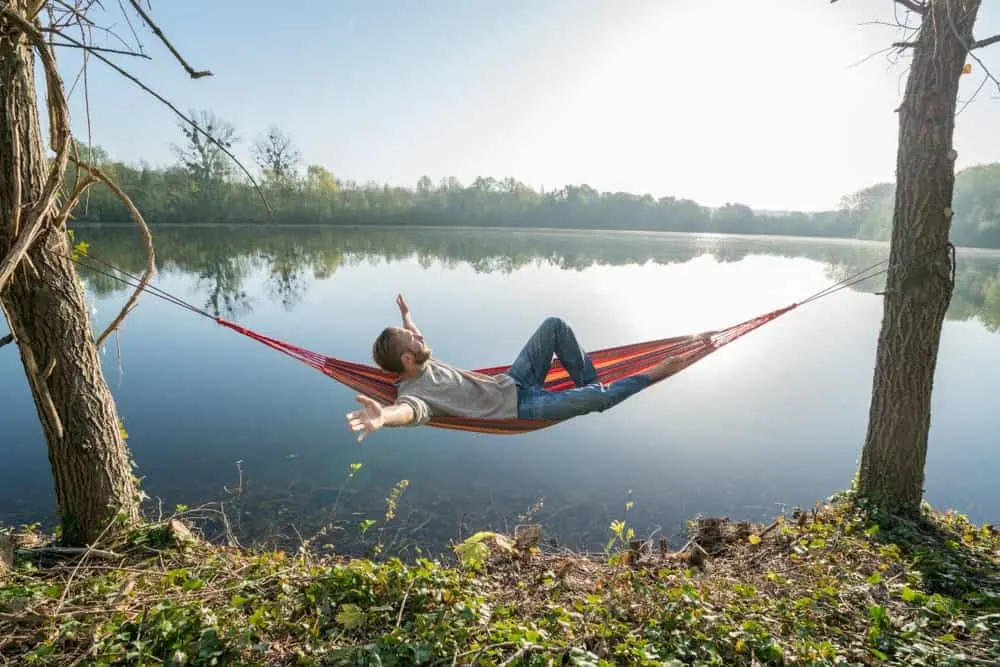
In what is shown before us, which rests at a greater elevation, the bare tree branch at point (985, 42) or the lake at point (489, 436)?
the bare tree branch at point (985, 42)

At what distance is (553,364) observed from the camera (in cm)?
304

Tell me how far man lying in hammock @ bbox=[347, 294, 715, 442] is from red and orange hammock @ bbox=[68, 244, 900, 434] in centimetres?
7

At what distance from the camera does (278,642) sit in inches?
61.6

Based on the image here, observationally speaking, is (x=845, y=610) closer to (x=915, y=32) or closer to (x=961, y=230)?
(x=915, y=32)

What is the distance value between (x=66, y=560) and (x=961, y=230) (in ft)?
148

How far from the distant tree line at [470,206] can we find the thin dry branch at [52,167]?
23461mm

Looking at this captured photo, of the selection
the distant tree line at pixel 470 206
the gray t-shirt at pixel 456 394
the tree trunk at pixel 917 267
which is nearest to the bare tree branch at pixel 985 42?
the tree trunk at pixel 917 267

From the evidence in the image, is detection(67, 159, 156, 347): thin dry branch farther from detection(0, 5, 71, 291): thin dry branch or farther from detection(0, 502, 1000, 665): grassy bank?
detection(0, 502, 1000, 665): grassy bank

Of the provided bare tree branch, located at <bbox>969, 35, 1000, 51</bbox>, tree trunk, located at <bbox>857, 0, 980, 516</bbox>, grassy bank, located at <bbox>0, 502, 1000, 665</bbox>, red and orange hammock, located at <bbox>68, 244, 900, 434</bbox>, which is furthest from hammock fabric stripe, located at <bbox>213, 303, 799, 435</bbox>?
bare tree branch, located at <bbox>969, 35, 1000, 51</bbox>

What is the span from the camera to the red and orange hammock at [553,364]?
263 cm

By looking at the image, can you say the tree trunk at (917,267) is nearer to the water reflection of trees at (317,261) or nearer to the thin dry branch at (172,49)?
the thin dry branch at (172,49)

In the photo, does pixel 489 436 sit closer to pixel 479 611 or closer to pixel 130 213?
pixel 479 611

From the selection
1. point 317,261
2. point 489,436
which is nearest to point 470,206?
point 317,261

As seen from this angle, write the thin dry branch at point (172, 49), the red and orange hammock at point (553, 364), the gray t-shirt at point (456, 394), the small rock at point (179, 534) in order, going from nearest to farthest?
the thin dry branch at point (172, 49) < the small rock at point (179, 534) < the gray t-shirt at point (456, 394) < the red and orange hammock at point (553, 364)
